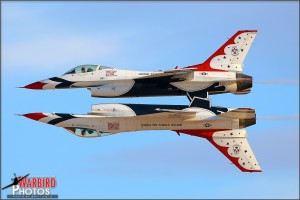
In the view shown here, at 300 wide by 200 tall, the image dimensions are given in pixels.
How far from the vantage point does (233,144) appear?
152 ft

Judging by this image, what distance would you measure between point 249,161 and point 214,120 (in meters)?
2.67

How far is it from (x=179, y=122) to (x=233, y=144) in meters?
2.94

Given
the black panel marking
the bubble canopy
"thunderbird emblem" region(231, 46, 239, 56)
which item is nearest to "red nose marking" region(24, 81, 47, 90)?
the bubble canopy

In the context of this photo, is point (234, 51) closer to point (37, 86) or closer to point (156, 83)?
point (156, 83)

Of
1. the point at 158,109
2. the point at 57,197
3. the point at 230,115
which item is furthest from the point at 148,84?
the point at 57,197

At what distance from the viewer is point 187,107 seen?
45.9 meters

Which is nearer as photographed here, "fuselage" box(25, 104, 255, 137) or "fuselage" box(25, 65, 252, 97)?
"fuselage" box(25, 104, 255, 137)

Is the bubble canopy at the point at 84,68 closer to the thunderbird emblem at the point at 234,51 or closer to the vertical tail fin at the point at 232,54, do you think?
the vertical tail fin at the point at 232,54

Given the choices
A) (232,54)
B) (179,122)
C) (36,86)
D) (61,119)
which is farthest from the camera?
(232,54)

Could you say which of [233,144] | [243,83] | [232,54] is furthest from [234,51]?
[233,144]

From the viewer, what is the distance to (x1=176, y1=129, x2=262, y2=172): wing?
4628 centimetres

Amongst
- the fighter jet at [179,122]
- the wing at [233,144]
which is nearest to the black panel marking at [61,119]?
the fighter jet at [179,122]

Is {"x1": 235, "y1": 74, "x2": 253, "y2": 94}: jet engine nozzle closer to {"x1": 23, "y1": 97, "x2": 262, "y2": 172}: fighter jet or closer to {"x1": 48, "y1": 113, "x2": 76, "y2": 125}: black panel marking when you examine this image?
{"x1": 23, "y1": 97, "x2": 262, "y2": 172}: fighter jet

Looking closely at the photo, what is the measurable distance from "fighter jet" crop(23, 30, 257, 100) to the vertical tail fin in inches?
2.0
